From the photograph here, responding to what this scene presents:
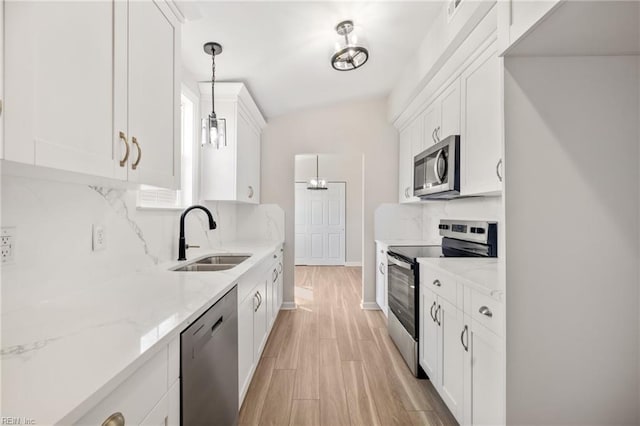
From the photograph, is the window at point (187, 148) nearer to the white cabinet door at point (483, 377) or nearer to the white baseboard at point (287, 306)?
the white baseboard at point (287, 306)

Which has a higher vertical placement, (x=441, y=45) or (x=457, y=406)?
(x=441, y=45)

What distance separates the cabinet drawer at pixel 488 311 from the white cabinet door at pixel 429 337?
0.49m

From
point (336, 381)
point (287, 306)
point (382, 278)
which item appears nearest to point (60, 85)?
point (336, 381)

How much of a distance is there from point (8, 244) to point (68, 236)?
0.82 ft

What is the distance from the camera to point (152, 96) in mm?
1355

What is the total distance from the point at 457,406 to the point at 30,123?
7.12 ft

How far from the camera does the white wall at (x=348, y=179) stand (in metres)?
7.59

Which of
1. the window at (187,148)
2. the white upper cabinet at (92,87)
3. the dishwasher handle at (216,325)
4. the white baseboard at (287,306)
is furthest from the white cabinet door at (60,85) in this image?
the white baseboard at (287,306)

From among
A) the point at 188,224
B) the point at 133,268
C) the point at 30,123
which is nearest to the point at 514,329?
the point at 30,123

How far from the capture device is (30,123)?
0.77 m

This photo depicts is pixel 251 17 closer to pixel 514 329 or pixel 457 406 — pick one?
pixel 514 329

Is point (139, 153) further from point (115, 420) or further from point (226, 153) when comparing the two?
point (226, 153)

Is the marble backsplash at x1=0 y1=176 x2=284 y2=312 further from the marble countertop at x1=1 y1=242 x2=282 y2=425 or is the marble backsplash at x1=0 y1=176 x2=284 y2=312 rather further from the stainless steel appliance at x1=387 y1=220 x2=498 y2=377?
the stainless steel appliance at x1=387 y1=220 x2=498 y2=377

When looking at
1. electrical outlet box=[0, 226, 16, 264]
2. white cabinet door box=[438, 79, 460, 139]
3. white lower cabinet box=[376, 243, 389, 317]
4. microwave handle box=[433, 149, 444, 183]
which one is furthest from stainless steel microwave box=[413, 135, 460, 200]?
electrical outlet box=[0, 226, 16, 264]
